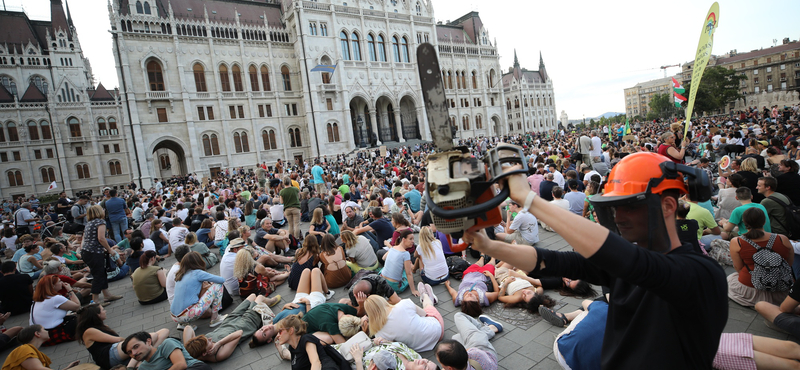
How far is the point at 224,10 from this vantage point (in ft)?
115

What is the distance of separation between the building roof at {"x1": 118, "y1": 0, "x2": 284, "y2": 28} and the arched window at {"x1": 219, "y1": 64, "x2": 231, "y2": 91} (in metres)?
4.47

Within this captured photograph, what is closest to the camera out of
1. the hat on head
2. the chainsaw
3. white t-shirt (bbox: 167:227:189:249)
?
the chainsaw

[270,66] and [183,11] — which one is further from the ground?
[183,11]

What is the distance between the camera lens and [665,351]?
136 cm

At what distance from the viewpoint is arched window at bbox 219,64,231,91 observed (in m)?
33.3

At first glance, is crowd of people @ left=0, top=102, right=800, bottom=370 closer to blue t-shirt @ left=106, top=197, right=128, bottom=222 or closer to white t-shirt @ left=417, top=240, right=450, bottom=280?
white t-shirt @ left=417, top=240, right=450, bottom=280

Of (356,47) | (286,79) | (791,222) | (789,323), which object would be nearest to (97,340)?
(789,323)

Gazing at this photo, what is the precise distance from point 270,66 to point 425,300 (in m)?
35.9

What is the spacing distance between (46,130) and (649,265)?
55.5 metres

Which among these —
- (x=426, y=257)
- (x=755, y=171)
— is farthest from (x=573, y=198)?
(x=426, y=257)

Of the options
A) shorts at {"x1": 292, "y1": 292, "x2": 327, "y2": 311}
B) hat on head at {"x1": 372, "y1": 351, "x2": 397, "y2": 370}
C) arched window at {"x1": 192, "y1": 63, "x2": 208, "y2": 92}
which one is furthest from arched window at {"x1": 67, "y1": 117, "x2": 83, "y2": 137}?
hat on head at {"x1": 372, "y1": 351, "x2": 397, "y2": 370}

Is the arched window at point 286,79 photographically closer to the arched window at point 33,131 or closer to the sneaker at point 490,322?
the arched window at point 33,131

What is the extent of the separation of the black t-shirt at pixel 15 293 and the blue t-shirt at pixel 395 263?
6.90 metres

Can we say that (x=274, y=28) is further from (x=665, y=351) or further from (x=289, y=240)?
(x=665, y=351)
